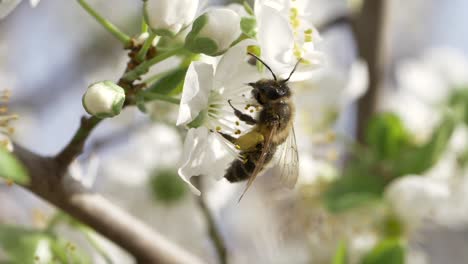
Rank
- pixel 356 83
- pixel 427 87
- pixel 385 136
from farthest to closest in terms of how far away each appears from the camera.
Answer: pixel 427 87 < pixel 356 83 < pixel 385 136

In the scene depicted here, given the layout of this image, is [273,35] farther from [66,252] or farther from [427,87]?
[427,87]

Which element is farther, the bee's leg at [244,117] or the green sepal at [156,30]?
the bee's leg at [244,117]

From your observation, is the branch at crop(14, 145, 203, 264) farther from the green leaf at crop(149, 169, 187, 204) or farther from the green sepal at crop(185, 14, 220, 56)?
the green leaf at crop(149, 169, 187, 204)

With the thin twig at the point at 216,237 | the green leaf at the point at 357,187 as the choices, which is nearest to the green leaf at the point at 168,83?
the thin twig at the point at 216,237

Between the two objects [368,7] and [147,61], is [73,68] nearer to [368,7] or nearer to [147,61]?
[368,7]

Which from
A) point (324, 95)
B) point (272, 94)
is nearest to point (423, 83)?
point (324, 95)

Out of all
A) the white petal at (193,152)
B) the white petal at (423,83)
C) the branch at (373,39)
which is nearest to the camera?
the white petal at (193,152)

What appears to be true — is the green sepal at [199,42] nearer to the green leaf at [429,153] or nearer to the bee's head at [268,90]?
the bee's head at [268,90]
